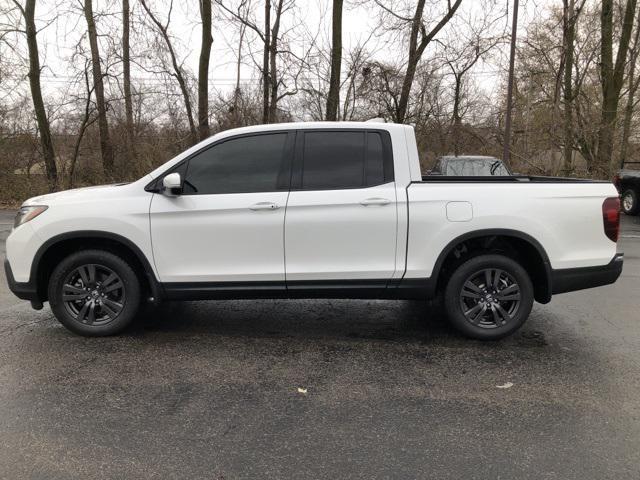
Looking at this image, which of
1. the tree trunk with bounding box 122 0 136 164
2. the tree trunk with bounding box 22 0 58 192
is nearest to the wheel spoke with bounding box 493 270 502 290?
the tree trunk with bounding box 122 0 136 164

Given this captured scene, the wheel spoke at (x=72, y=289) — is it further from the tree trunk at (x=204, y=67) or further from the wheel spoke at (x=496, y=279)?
the tree trunk at (x=204, y=67)

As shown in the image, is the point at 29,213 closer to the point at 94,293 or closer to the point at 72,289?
the point at 72,289

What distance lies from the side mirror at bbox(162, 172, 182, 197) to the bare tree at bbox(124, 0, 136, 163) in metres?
14.2

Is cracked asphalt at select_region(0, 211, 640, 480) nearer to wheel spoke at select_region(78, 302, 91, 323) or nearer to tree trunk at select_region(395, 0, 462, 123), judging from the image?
wheel spoke at select_region(78, 302, 91, 323)

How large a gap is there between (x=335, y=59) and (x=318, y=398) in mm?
14747

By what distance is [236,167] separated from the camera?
436 cm

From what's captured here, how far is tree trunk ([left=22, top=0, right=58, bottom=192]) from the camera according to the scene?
17078 millimetres

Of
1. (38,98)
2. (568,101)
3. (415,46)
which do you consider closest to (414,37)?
(415,46)

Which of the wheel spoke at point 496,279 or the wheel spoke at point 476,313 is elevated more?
the wheel spoke at point 496,279

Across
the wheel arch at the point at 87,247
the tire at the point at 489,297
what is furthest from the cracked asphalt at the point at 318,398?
the wheel arch at the point at 87,247

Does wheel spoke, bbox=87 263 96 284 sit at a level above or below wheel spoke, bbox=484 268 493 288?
above

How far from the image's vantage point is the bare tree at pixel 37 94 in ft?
56.0

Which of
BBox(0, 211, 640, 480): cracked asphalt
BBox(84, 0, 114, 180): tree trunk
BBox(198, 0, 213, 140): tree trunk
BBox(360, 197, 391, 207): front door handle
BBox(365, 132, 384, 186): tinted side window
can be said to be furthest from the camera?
BBox(84, 0, 114, 180): tree trunk

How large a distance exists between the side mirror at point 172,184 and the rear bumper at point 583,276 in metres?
3.21
